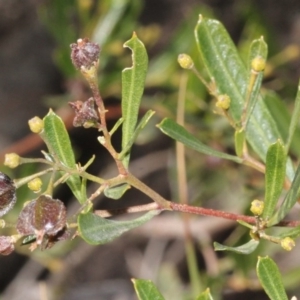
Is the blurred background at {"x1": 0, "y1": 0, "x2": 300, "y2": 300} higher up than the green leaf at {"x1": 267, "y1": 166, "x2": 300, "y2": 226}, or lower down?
lower down

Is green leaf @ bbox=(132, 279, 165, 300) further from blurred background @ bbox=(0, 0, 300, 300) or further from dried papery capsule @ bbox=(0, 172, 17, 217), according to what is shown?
blurred background @ bbox=(0, 0, 300, 300)

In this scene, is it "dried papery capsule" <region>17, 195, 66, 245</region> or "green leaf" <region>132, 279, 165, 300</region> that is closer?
"dried papery capsule" <region>17, 195, 66, 245</region>

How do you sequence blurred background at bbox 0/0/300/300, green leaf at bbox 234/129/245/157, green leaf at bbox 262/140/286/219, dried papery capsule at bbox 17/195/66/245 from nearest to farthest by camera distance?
dried papery capsule at bbox 17/195/66/245
green leaf at bbox 262/140/286/219
green leaf at bbox 234/129/245/157
blurred background at bbox 0/0/300/300

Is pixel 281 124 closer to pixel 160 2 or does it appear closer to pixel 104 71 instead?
pixel 104 71

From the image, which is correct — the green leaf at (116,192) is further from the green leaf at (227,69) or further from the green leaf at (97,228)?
the green leaf at (227,69)

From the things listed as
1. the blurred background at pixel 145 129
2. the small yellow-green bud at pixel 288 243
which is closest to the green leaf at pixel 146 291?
the small yellow-green bud at pixel 288 243

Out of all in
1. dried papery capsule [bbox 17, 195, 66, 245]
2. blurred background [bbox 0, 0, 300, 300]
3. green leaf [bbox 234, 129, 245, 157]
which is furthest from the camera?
blurred background [bbox 0, 0, 300, 300]

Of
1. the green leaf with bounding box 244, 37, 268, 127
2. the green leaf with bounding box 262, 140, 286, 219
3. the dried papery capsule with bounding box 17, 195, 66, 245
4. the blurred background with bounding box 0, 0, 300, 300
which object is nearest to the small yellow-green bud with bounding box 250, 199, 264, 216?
the green leaf with bounding box 262, 140, 286, 219
